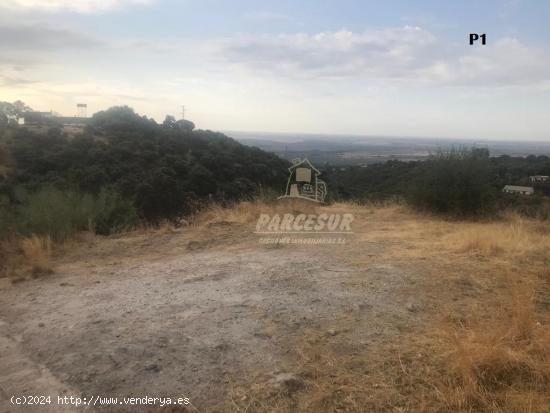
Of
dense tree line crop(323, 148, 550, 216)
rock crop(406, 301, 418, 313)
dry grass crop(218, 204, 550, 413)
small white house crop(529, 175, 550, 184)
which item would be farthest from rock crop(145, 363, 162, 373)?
small white house crop(529, 175, 550, 184)

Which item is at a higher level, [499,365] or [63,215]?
[63,215]

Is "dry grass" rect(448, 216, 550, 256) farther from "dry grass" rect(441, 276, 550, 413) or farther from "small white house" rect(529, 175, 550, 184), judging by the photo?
"small white house" rect(529, 175, 550, 184)

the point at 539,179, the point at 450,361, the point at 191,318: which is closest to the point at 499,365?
the point at 450,361

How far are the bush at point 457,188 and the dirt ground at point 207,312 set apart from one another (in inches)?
106

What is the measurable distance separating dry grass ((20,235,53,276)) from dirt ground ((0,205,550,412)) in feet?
0.56

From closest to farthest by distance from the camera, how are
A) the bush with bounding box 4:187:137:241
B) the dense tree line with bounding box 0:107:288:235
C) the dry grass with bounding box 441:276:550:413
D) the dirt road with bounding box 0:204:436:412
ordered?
the dry grass with bounding box 441:276:550:413, the dirt road with bounding box 0:204:436:412, the bush with bounding box 4:187:137:241, the dense tree line with bounding box 0:107:288:235

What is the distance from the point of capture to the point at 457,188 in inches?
351

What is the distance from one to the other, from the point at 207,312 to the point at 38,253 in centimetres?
342

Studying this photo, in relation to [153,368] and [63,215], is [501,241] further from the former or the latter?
[63,215]

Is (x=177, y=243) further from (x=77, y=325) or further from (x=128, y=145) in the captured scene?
(x=128, y=145)

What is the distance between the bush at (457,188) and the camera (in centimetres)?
891

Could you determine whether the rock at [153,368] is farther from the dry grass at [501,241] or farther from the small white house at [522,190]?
the small white house at [522,190]

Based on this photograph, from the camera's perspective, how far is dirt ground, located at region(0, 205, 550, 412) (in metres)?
2.94

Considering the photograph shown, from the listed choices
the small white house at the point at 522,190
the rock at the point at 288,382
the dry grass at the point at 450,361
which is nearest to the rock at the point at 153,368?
the dry grass at the point at 450,361
